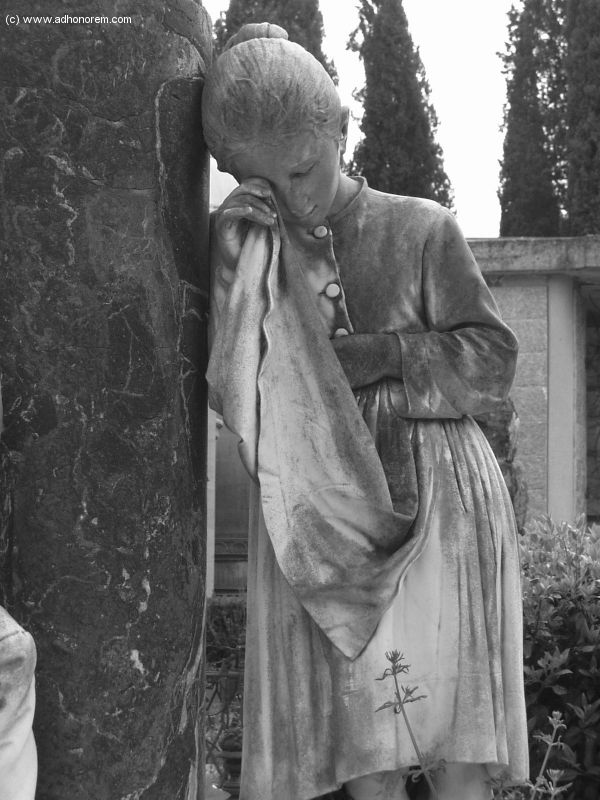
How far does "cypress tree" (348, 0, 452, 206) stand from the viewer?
56.2 ft

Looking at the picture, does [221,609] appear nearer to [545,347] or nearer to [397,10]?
[545,347]

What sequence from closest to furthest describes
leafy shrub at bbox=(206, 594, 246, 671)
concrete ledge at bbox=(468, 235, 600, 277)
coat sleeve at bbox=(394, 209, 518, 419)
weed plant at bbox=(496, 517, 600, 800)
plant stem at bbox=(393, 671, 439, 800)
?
1. plant stem at bbox=(393, 671, 439, 800)
2. coat sleeve at bbox=(394, 209, 518, 419)
3. weed plant at bbox=(496, 517, 600, 800)
4. leafy shrub at bbox=(206, 594, 246, 671)
5. concrete ledge at bbox=(468, 235, 600, 277)

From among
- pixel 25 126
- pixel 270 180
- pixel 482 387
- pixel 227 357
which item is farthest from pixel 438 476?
pixel 25 126

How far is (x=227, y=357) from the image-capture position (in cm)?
282

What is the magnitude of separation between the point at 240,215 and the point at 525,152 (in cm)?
1504

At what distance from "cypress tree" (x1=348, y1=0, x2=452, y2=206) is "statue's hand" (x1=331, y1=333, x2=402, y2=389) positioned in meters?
13.9

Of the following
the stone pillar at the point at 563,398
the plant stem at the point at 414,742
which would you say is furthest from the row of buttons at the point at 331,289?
the stone pillar at the point at 563,398

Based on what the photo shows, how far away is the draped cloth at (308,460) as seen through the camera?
280cm

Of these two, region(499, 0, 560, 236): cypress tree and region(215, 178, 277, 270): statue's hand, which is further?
region(499, 0, 560, 236): cypress tree

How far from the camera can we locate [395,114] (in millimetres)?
17422

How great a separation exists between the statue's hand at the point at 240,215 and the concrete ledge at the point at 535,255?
5.96 metres

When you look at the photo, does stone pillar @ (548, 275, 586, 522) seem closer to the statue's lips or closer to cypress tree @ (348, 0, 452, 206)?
the statue's lips

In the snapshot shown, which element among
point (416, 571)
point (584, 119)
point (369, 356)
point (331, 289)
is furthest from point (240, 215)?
point (584, 119)

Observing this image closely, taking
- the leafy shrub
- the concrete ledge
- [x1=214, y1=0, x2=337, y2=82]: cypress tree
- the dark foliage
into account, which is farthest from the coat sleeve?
[x1=214, y1=0, x2=337, y2=82]: cypress tree
